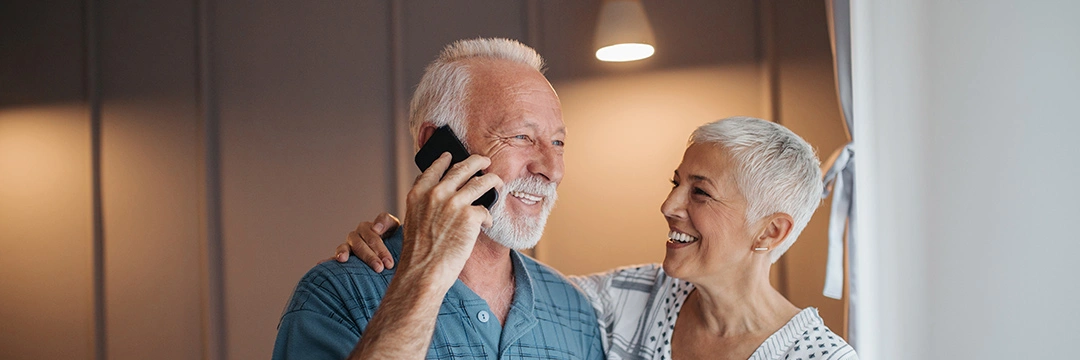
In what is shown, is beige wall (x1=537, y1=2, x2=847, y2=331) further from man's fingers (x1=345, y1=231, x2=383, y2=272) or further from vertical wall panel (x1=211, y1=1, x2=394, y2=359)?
man's fingers (x1=345, y1=231, x2=383, y2=272)

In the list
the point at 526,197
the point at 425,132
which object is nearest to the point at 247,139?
the point at 425,132

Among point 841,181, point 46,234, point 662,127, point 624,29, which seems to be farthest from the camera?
point 46,234

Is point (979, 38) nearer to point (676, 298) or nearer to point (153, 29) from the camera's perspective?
point (676, 298)

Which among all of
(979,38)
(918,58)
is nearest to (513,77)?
(918,58)

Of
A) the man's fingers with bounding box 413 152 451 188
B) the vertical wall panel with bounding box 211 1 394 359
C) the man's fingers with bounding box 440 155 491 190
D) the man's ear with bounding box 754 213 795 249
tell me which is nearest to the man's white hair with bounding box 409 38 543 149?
the man's fingers with bounding box 413 152 451 188

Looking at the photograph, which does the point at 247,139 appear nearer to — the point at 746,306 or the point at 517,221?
the point at 517,221

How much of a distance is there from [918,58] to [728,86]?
1353 millimetres

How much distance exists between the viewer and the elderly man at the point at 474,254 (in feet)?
4.34

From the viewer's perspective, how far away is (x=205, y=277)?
12.6 feet

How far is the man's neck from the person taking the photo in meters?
1.76

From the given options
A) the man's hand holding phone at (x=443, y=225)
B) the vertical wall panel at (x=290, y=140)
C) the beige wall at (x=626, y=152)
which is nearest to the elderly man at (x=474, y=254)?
the man's hand holding phone at (x=443, y=225)

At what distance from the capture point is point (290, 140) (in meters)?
3.71

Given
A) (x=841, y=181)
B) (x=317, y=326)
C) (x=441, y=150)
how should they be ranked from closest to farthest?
(x=317, y=326) < (x=441, y=150) < (x=841, y=181)

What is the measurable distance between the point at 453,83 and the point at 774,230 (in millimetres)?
894
